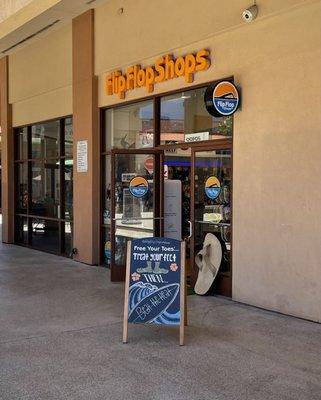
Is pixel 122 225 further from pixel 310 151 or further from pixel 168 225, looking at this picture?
pixel 310 151

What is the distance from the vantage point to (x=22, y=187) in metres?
14.8

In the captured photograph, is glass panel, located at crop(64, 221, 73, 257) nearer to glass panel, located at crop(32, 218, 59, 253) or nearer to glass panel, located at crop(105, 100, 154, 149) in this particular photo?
glass panel, located at crop(32, 218, 59, 253)

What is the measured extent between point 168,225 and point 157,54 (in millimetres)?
3020

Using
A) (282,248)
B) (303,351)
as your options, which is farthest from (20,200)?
(303,351)

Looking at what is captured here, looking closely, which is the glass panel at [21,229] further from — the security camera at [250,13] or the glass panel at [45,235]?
the security camera at [250,13]

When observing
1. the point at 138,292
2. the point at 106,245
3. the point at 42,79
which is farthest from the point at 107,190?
the point at 138,292

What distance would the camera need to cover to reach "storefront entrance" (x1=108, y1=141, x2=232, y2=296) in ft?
27.8

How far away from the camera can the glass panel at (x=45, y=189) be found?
42.3 ft

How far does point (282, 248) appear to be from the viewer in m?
7.01

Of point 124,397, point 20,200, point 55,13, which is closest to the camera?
point 124,397

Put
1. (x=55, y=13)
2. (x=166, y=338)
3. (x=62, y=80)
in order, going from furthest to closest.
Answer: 1. (x=62, y=80)
2. (x=55, y=13)
3. (x=166, y=338)

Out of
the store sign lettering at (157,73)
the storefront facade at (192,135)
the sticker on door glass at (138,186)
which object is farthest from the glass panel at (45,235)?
the store sign lettering at (157,73)

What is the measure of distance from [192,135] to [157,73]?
4.43 feet

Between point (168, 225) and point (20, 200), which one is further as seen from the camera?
point (20, 200)
